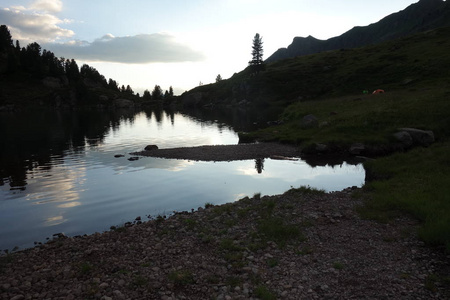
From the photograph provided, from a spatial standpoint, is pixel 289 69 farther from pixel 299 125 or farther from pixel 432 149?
pixel 432 149

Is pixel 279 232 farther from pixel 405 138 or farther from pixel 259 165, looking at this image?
pixel 405 138

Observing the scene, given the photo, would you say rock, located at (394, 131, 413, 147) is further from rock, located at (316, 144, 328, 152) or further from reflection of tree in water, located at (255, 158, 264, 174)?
reflection of tree in water, located at (255, 158, 264, 174)

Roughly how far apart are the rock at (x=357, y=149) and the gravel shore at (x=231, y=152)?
696 centimetres

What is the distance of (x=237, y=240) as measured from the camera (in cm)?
1516

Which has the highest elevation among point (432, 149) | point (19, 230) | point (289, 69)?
point (289, 69)

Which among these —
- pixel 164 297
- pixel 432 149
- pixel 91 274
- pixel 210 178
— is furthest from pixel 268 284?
pixel 432 149

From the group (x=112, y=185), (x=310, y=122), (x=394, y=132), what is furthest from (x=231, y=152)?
(x=394, y=132)

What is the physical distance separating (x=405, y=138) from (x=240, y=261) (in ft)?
107

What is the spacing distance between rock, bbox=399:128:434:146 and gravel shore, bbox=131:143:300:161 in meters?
14.3

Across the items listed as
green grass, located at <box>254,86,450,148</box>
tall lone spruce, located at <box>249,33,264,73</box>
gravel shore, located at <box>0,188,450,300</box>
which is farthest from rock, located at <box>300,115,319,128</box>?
tall lone spruce, located at <box>249,33,264,73</box>

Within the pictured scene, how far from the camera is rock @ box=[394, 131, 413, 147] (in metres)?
35.8

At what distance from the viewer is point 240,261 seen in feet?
42.7

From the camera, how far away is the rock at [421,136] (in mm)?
34625

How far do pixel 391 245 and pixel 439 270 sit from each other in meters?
2.40
